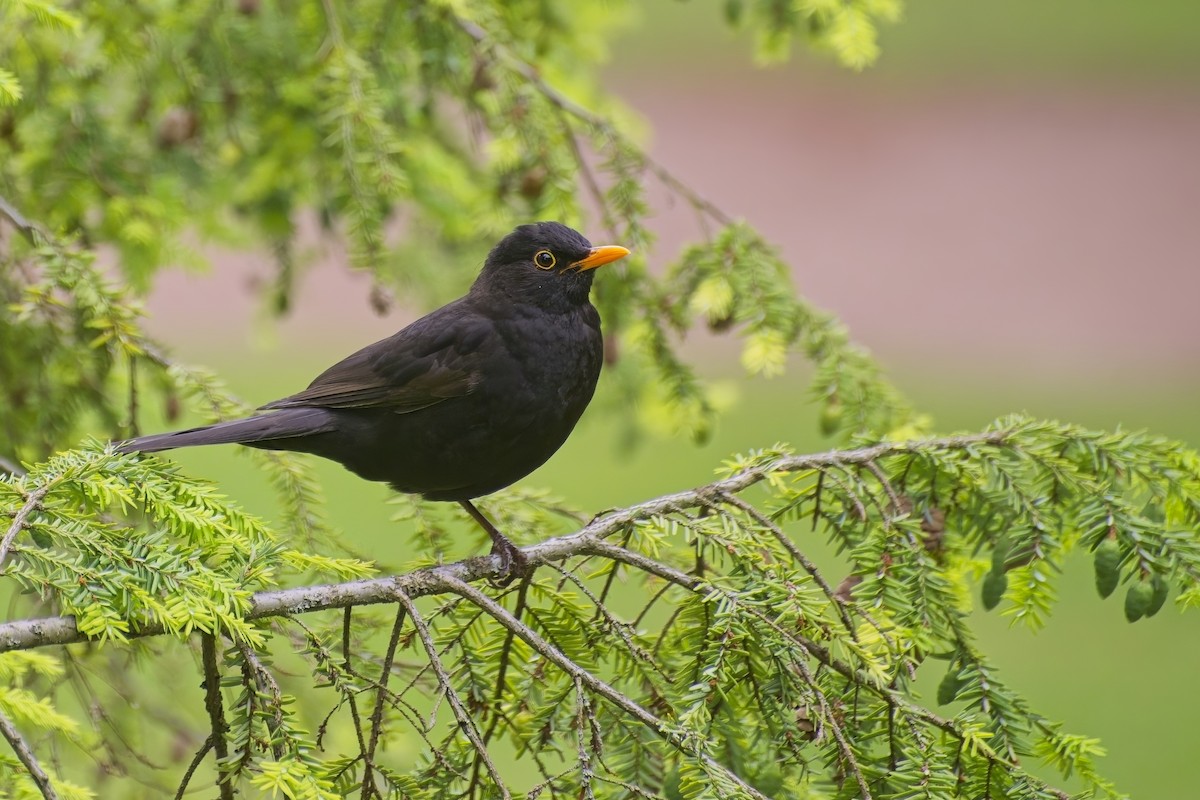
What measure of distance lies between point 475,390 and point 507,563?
53 cm

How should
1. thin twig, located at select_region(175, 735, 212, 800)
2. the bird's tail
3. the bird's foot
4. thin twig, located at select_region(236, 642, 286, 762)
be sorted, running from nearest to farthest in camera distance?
1. thin twig, located at select_region(175, 735, 212, 800)
2. thin twig, located at select_region(236, 642, 286, 762)
3. the bird's foot
4. the bird's tail

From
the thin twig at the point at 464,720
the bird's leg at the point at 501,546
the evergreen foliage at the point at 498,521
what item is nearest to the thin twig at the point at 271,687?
the evergreen foliage at the point at 498,521

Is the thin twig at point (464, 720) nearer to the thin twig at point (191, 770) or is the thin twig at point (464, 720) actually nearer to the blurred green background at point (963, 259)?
the thin twig at point (191, 770)

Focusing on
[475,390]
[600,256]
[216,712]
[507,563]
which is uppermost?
[600,256]

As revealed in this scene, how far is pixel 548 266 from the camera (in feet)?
11.6

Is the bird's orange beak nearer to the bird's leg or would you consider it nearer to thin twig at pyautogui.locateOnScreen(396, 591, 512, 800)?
the bird's leg

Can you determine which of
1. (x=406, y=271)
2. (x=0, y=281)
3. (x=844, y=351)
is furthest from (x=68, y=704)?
(x=844, y=351)

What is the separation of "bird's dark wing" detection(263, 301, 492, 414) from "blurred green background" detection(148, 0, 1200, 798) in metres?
4.69

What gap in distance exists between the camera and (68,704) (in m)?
6.68

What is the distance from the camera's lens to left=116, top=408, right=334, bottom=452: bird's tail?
2648 mm

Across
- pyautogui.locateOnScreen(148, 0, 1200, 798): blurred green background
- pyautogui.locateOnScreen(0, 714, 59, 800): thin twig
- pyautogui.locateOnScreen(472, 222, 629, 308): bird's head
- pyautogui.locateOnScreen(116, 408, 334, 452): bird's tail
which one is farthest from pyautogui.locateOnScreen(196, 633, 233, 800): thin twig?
pyautogui.locateOnScreen(148, 0, 1200, 798): blurred green background

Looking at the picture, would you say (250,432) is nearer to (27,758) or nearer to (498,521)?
(498,521)

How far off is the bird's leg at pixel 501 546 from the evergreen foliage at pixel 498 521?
0.20 feet

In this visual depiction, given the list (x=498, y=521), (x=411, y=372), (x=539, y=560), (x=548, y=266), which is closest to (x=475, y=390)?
(x=411, y=372)
